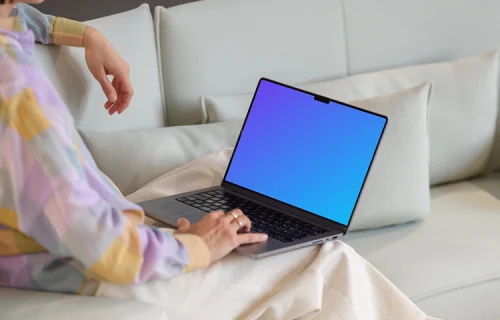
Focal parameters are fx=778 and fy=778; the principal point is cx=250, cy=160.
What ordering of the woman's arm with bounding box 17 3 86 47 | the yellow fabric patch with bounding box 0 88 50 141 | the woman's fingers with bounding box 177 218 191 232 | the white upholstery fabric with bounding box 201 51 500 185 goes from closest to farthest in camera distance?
1. the yellow fabric patch with bounding box 0 88 50 141
2. the woman's fingers with bounding box 177 218 191 232
3. the woman's arm with bounding box 17 3 86 47
4. the white upholstery fabric with bounding box 201 51 500 185

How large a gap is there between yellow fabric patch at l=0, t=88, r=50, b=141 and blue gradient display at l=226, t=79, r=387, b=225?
25.3 inches

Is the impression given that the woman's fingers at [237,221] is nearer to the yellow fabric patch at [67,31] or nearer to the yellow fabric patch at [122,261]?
the yellow fabric patch at [122,261]

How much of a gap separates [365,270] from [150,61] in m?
0.82

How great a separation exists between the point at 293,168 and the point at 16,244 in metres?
0.64

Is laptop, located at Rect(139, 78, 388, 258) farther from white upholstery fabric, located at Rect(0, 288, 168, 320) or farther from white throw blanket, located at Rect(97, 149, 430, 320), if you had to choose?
white upholstery fabric, located at Rect(0, 288, 168, 320)

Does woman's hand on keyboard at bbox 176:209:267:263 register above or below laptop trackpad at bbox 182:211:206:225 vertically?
above

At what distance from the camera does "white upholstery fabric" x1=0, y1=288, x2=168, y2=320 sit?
1.10 metres

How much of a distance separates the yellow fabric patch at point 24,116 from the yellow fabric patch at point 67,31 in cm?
61

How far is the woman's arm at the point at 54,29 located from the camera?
166cm

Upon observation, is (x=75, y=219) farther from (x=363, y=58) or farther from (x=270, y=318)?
(x=363, y=58)

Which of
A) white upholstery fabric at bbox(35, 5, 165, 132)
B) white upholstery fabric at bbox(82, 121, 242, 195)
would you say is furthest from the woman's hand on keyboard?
white upholstery fabric at bbox(35, 5, 165, 132)

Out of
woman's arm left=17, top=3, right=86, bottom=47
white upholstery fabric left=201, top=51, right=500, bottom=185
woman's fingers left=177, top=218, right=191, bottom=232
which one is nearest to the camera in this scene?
woman's fingers left=177, top=218, right=191, bottom=232

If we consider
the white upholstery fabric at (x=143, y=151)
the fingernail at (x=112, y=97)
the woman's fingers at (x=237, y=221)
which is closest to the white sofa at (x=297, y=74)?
the white upholstery fabric at (x=143, y=151)

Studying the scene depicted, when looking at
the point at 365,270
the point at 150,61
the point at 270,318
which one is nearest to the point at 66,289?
the point at 270,318
